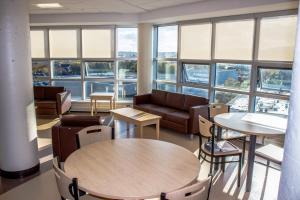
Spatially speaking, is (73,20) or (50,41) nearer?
(73,20)

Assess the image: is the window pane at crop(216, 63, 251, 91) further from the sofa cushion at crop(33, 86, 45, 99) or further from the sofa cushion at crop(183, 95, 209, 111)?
the sofa cushion at crop(33, 86, 45, 99)

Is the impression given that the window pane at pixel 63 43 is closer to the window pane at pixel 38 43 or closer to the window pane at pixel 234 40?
the window pane at pixel 38 43

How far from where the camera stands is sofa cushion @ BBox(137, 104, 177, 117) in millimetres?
6028

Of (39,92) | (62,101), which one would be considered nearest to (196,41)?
(62,101)

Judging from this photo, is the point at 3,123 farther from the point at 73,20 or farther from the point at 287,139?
the point at 73,20

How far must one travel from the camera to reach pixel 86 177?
2.11 metres

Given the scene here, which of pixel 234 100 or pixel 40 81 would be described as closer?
pixel 234 100

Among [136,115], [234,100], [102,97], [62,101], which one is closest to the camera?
[136,115]

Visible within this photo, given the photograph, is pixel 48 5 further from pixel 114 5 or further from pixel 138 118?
pixel 138 118

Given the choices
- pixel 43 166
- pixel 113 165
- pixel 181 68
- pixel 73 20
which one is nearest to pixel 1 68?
pixel 43 166

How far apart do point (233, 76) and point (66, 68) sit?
204 inches

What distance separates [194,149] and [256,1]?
2.90 meters

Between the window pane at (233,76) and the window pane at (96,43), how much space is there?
3.56 metres

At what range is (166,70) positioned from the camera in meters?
7.43
